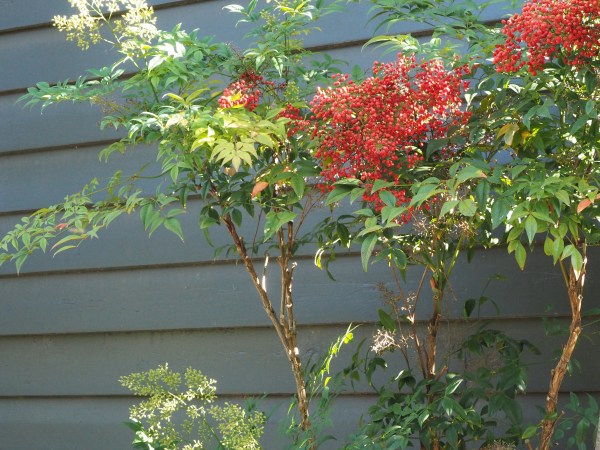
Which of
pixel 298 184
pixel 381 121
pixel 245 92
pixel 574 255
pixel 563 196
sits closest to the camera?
pixel 563 196

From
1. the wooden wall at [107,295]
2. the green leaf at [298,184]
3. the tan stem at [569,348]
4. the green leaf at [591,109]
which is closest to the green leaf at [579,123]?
the green leaf at [591,109]

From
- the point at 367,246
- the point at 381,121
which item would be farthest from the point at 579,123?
the point at 367,246

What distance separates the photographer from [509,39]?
2096mm

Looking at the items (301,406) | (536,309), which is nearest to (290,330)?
(301,406)

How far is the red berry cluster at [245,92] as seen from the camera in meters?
2.23

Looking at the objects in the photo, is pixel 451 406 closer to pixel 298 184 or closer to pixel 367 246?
pixel 367 246

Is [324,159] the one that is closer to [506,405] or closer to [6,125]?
[506,405]

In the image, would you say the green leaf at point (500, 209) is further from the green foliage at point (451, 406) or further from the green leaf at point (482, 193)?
the green foliage at point (451, 406)

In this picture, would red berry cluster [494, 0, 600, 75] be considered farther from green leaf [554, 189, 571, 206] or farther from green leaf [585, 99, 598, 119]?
green leaf [554, 189, 571, 206]

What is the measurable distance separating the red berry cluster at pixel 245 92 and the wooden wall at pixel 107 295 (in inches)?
36.8

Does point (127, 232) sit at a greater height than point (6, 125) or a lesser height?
lesser

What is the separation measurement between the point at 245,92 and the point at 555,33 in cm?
80

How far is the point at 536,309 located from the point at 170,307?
141 cm

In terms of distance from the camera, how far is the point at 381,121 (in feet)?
6.91
